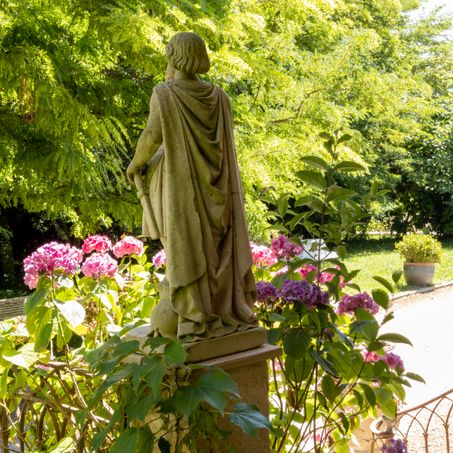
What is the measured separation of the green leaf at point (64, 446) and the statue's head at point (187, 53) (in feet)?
5.43

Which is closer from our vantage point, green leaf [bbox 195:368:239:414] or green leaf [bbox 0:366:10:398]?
green leaf [bbox 195:368:239:414]

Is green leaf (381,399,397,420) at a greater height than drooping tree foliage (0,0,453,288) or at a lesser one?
lesser

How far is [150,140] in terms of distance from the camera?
2.22 metres

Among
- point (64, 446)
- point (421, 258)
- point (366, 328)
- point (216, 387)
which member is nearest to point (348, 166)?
point (366, 328)

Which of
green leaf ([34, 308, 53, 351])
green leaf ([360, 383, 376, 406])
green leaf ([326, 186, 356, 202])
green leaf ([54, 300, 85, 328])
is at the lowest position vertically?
green leaf ([360, 383, 376, 406])

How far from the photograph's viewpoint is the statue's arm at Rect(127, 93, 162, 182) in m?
2.19

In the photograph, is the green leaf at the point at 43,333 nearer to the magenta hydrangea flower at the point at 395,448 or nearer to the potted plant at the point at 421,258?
the magenta hydrangea flower at the point at 395,448

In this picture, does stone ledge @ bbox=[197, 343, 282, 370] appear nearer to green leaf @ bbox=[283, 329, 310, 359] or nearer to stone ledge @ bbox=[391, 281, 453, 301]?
green leaf @ bbox=[283, 329, 310, 359]

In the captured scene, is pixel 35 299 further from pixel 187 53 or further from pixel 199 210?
pixel 187 53

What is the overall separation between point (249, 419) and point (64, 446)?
117 centimetres

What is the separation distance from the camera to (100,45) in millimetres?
6062

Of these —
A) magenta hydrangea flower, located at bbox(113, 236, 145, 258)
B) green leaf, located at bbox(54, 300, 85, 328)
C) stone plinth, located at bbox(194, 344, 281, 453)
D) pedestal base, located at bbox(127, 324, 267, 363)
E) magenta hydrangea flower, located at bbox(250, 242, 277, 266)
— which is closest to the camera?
pedestal base, located at bbox(127, 324, 267, 363)

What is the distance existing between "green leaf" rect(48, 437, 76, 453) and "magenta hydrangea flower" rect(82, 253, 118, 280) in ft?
2.64

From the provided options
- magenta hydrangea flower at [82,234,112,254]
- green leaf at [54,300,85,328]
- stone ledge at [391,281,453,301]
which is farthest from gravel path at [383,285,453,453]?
green leaf at [54,300,85,328]
